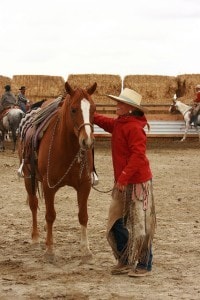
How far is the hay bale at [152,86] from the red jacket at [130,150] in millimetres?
18204

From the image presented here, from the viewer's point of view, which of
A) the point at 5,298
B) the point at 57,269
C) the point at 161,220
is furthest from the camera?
the point at 161,220

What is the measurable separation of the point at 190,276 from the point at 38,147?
219 cm

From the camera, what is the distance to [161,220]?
8.32 m

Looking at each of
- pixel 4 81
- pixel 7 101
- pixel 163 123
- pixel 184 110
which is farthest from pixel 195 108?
pixel 4 81

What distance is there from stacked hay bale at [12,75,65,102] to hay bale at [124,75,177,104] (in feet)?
8.81

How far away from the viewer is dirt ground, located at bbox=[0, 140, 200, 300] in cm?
521

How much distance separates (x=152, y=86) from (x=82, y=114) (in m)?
18.5

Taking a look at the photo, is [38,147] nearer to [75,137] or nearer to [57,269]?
[75,137]

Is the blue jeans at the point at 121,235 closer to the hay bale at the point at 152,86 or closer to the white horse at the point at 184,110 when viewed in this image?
the white horse at the point at 184,110

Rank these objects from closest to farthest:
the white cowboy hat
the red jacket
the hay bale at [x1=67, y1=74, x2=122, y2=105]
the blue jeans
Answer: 1. the red jacket
2. the white cowboy hat
3. the blue jeans
4. the hay bale at [x1=67, y1=74, x2=122, y2=105]

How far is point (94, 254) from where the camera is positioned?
259 inches

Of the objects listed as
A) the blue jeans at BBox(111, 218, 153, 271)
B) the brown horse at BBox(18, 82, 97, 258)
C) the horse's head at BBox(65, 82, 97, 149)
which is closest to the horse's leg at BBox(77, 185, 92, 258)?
the brown horse at BBox(18, 82, 97, 258)

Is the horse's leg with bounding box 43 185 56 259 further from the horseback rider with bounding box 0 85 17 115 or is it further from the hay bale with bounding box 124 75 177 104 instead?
the hay bale with bounding box 124 75 177 104

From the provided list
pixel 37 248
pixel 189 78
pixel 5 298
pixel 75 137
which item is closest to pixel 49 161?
pixel 75 137
